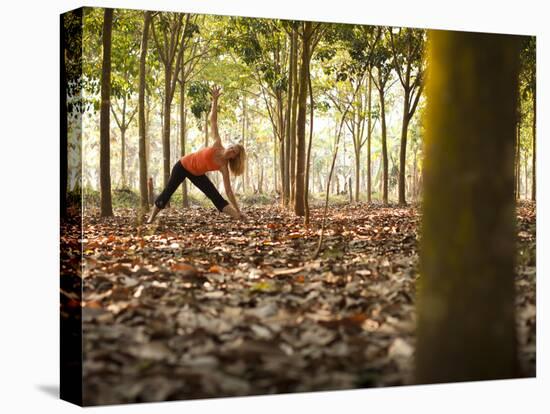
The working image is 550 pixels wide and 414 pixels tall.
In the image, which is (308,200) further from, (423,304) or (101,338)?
(101,338)

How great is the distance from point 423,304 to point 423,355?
41 centimetres

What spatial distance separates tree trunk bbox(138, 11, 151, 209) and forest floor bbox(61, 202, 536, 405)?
21 cm

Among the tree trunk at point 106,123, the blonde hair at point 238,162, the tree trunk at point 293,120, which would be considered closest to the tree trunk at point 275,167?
the tree trunk at point 293,120

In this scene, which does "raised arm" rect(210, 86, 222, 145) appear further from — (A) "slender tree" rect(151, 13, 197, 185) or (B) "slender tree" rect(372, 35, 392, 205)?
(B) "slender tree" rect(372, 35, 392, 205)

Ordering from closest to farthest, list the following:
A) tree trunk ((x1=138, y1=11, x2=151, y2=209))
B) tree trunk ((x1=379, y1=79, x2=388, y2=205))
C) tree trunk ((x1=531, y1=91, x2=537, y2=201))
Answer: tree trunk ((x1=138, y1=11, x2=151, y2=209)), tree trunk ((x1=379, y1=79, x2=388, y2=205)), tree trunk ((x1=531, y1=91, x2=537, y2=201))

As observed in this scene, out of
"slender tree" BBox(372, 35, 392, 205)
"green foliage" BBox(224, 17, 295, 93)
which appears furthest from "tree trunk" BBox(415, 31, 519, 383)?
"green foliage" BBox(224, 17, 295, 93)

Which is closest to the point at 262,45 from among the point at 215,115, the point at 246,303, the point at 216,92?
the point at 216,92

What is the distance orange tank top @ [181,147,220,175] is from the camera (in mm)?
7414

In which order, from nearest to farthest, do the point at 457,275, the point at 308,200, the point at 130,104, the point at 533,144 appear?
the point at 457,275, the point at 130,104, the point at 308,200, the point at 533,144

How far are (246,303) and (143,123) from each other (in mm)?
1568

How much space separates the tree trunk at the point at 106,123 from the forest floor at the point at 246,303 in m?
0.16

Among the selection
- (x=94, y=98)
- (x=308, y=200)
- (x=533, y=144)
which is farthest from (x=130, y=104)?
(x=533, y=144)

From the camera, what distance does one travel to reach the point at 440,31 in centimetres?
690

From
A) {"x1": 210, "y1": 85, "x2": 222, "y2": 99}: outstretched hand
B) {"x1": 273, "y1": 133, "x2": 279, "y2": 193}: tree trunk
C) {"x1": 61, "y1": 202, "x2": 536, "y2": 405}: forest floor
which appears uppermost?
{"x1": 210, "y1": 85, "x2": 222, "y2": 99}: outstretched hand
